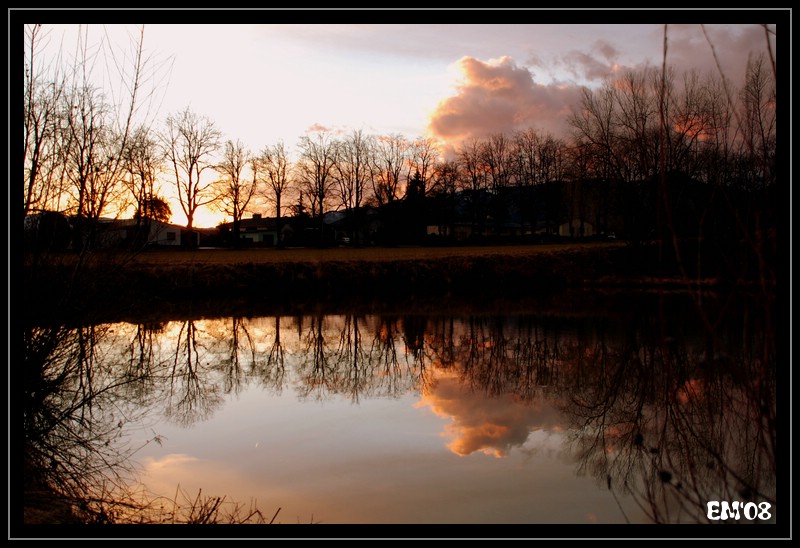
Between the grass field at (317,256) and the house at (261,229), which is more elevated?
the house at (261,229)

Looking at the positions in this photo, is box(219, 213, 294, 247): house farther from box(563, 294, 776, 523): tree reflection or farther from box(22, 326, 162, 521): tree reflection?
box(22, 326, 162, 521): tree reflection

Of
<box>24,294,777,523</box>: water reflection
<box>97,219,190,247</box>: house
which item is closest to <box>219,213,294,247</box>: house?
<box>24,294,777,523</box>: water reflection

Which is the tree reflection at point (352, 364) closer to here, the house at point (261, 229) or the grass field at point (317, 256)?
the grass field at point (317, 256)

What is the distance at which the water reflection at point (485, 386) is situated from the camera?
258 inches

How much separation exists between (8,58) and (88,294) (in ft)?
12.9

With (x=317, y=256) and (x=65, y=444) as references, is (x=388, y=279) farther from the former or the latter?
(x=65, y=444)

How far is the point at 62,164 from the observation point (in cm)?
734

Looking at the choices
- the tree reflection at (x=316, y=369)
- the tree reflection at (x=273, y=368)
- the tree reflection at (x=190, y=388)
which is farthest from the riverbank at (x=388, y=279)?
the tree reflection at (x=273, y=368)

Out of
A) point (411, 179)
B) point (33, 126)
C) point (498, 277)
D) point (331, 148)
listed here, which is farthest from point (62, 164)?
point (411, 179)

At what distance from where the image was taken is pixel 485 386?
500 inches

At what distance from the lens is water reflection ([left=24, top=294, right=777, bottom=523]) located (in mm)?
6543

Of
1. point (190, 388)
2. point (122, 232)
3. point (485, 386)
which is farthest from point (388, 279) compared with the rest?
point (122, 232)

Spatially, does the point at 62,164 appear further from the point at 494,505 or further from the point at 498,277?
the point at 498,277
